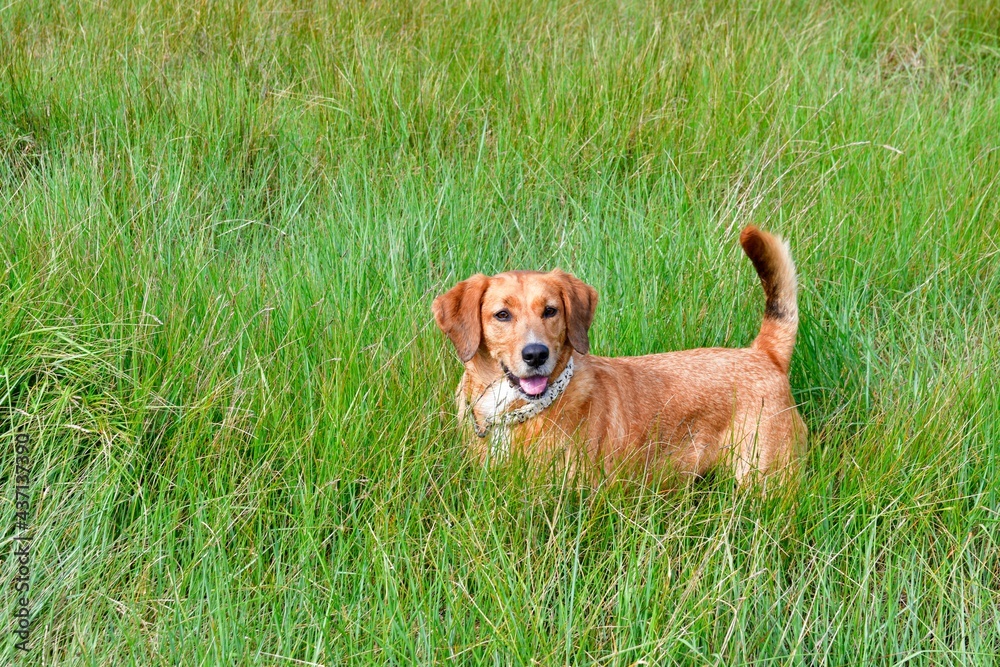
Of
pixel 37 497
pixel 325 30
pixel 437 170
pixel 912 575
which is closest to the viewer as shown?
pixel 912 575

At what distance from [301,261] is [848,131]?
295cm

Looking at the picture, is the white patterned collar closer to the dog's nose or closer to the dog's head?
the dog's head

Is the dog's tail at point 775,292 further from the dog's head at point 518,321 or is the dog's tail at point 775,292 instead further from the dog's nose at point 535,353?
the dog's nose at point 535,353

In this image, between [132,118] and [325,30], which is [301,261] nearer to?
[132,118]

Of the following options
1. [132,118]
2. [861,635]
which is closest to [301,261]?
[132,118]

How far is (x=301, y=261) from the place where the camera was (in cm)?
424

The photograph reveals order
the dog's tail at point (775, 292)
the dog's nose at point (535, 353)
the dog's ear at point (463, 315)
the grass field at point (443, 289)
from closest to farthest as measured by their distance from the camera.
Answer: the grass field at point (443, 289) → the dog's nose at point (535, 353) → the dog's ear at point (463, 315) → the dog's tail at point (775, 292)

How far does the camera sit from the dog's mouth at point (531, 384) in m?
3.56

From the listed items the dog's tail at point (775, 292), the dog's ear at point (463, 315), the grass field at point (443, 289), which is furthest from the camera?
the dog's tail at point (775, 292)

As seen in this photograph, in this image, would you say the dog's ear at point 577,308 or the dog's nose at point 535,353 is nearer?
the dog's nose at point 535,353

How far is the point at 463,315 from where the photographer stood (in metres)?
3.65

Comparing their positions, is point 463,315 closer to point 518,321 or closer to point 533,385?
point 518,321

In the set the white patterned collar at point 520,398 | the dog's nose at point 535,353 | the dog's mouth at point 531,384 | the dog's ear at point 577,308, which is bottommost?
the white patterned collar at point 520,398

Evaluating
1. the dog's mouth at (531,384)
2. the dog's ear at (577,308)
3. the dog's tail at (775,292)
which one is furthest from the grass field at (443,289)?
the dog's ear at (577,308)
